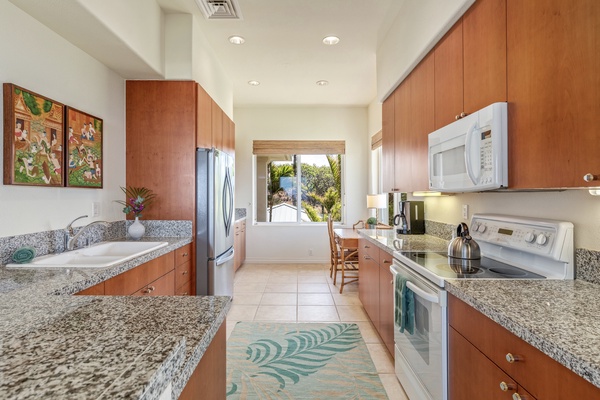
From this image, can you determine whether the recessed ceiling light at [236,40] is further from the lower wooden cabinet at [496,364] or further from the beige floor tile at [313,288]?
the lower wooden cabinet at [496,364]

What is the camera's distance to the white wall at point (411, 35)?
195 centimetres

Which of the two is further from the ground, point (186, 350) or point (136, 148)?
point (136, 148)

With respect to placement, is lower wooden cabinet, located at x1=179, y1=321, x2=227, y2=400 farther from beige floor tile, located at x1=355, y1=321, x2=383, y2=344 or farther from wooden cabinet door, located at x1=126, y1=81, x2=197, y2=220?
wooden cabinet door, located at x1=126, y1=81, x2=197, y2=220

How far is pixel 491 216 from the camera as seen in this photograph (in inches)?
75.2

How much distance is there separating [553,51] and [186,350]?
154 cm

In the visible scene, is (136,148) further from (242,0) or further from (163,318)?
(163,318)

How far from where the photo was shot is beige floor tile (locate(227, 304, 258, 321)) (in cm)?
326

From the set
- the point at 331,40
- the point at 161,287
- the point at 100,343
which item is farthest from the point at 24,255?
the point at 331,40

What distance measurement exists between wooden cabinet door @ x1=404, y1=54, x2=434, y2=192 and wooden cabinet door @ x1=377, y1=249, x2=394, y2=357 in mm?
632

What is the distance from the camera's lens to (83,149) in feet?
7.92

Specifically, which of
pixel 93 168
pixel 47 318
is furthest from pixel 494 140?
pixel 93 168

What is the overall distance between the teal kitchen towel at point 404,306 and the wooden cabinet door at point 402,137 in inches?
42.6

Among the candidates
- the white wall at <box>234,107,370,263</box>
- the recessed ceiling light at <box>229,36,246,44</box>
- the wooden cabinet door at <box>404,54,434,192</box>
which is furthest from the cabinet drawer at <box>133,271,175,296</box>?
the white wall at <box>234,107,370,263</box>

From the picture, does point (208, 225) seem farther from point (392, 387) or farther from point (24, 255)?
point (392, 387)
